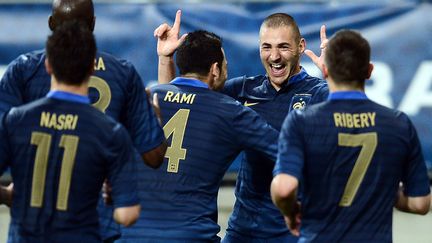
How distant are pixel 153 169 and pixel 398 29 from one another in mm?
4738

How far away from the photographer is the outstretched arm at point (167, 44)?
20.9ft

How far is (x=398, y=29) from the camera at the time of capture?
10.1 meters

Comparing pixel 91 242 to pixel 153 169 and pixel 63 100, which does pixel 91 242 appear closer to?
pixel 63 100

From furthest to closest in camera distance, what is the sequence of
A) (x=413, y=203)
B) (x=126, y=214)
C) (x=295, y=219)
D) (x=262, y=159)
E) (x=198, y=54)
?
(x=262, y=159) → (x=198, y=54) → (x=413, y=203) → (x=295, y=219) → (x=126, y=214)

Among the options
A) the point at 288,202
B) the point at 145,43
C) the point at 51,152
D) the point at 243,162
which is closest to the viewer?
the point at 51,152

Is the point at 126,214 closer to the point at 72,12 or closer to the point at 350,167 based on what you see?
the point at 350,167

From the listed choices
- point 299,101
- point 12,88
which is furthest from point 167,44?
point 12,88

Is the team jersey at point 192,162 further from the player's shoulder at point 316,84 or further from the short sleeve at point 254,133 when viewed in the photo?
the player's shoulder at point 316,84

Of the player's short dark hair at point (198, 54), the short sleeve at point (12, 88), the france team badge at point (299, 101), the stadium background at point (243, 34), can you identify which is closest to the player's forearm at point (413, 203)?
the france team badge at point (299, 101)

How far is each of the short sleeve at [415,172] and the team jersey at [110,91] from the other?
3.84 feet

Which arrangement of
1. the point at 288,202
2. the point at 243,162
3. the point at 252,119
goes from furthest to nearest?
1. the point at 243,162
2. the point at 252,119
3. the point at 288,202

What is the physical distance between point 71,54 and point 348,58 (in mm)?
1238

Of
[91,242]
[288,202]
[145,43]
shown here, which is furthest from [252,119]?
[145,43]

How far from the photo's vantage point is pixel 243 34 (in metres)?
10.0
